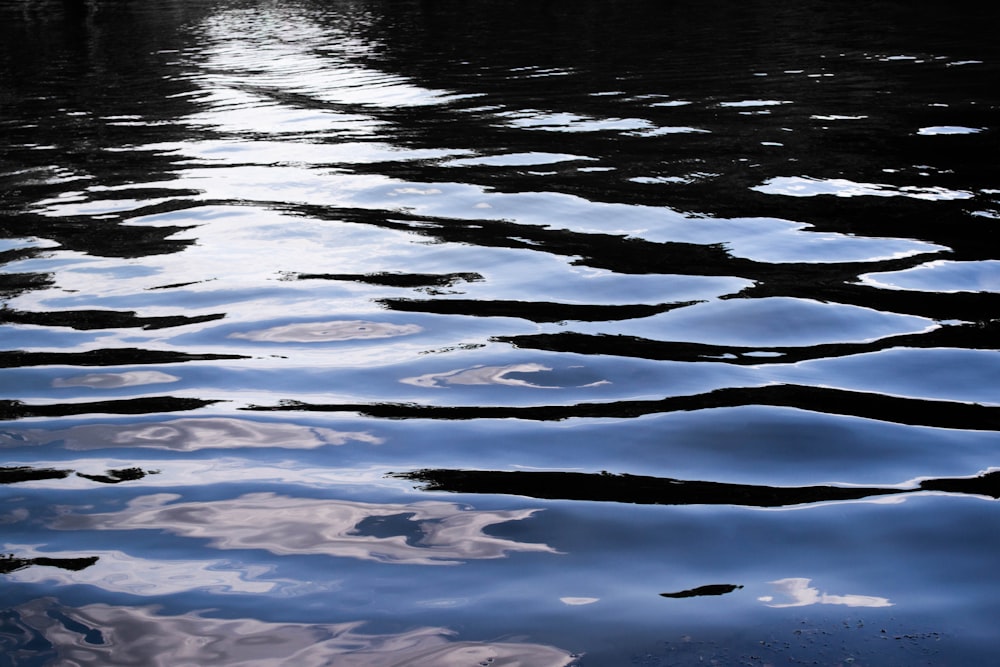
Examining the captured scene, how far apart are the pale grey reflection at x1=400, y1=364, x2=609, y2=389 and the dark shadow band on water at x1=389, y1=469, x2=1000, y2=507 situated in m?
0.72

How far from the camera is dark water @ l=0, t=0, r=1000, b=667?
2.41 meters

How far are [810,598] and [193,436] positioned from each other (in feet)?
6.49

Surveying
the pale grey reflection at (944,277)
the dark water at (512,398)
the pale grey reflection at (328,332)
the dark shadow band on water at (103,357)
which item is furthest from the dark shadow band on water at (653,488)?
the pale grey reflection at (944,277)

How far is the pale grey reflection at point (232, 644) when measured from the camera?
7.39 feet

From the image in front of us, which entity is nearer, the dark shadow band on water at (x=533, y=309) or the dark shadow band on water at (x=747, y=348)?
the dark shadow band on water at (x=747, y=348)

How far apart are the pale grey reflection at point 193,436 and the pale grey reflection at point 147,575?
→ 677mm

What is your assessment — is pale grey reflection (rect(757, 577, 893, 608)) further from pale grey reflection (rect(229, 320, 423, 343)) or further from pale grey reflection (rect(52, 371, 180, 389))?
pale grey reflection (rect(52, 371, 180, 389))

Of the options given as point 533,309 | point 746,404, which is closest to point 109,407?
point 533,309

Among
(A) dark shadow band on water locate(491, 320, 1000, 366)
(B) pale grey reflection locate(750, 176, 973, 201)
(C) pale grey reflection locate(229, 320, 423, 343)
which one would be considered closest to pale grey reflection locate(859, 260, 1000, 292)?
(A) dark shadow band on water locate(491, 320, 1000, 366)

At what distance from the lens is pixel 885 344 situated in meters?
3.93

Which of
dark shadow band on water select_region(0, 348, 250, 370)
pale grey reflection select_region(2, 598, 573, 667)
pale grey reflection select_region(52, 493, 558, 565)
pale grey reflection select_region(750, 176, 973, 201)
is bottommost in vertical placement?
pale grey reflection select_region(2, 598, 573, 667)

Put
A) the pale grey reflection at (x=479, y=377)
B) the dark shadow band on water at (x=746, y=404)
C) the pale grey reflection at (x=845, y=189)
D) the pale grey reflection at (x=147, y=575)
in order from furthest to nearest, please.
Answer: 1. the pale grey reflection at (x=845, y=189)
2. the pale grey reflection at (x=479, y=377)
3. the dark shadow band on water at (x=746, y=404)
4. the pale grey reflection at (x=147, y=575)

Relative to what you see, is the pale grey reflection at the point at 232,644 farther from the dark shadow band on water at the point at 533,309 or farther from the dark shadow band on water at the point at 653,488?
the dark shadow band on water at the point at 533,309

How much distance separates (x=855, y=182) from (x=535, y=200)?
77.4 inches
